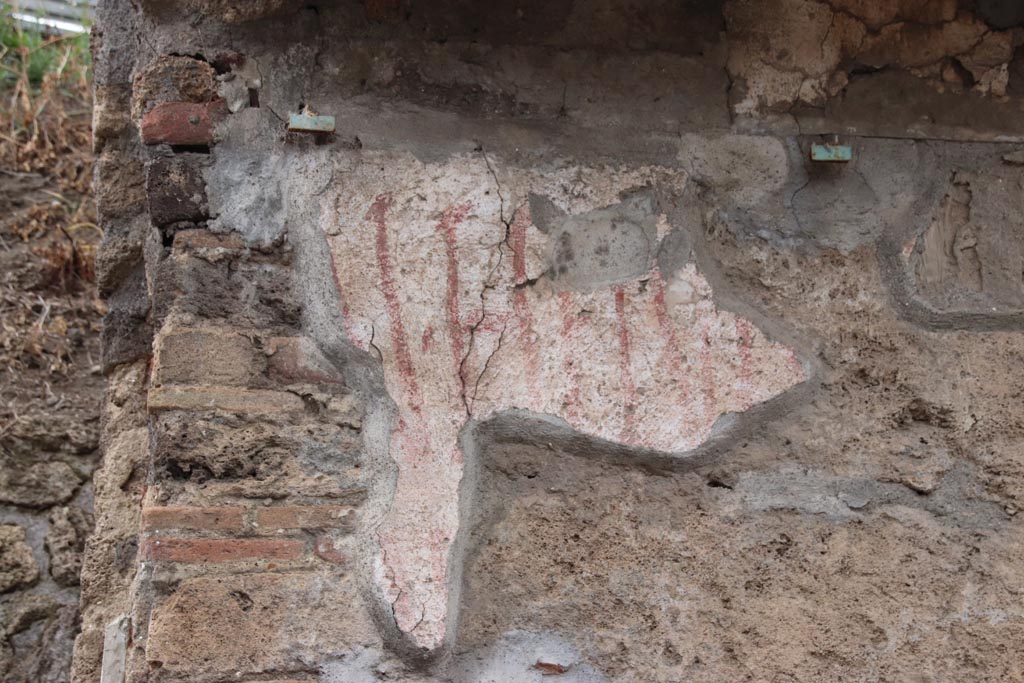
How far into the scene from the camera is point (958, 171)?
160cm

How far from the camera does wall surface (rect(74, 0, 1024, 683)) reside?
1.41 m

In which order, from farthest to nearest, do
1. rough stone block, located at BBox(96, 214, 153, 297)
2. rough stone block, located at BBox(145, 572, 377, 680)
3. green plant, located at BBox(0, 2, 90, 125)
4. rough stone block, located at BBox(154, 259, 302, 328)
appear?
1. green plant, located at BBox(0, 2, 90, 125)
2. rough stone block, located at BBox(96, 214, 153, 297)
3. rough stone block, located at BBox(154, 259, 302, 328)
4. rough stone block, located at BBox(145, 572, 377, 680)

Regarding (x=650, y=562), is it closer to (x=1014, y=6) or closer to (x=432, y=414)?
(x=432, y=414)

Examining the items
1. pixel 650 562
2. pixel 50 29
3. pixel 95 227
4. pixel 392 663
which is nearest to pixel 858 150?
pixel 650 562

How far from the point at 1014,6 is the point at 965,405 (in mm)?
616

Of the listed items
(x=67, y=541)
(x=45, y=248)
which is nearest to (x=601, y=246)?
(x=67, y=541)

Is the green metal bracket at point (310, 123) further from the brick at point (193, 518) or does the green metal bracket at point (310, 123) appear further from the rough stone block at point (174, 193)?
the brick at point (193, 518)

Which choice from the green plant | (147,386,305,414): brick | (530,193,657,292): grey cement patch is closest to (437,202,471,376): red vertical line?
(530,193,657,292): grey cement patch

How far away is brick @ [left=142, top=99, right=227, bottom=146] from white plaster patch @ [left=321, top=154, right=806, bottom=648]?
0.20 meters

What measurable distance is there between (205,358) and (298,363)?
0.40ft

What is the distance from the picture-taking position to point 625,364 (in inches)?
59.0

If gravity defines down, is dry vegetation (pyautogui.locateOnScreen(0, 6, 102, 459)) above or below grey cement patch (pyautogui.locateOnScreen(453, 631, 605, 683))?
above

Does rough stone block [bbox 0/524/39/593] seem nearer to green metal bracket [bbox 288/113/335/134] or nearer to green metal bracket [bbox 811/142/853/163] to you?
green metal bracket [bbox 288/113/335/134]

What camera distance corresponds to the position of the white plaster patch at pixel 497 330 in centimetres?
146
